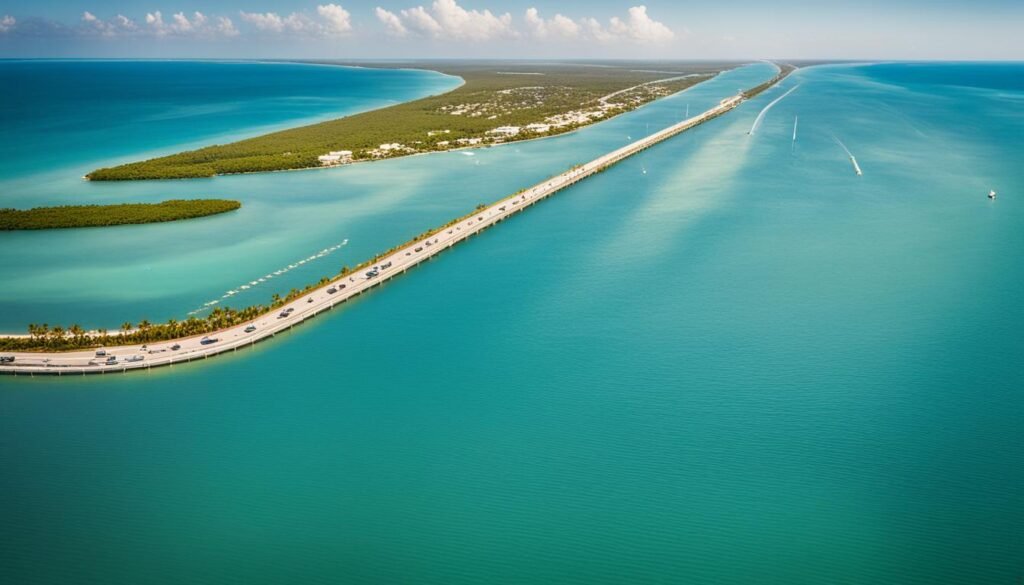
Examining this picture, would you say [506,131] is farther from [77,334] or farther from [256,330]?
[77,334]

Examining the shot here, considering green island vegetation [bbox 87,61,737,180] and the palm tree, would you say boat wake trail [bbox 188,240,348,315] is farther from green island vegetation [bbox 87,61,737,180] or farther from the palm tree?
green island vegetation [bbox 87,61,737,180]

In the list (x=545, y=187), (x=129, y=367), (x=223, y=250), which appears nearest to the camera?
(x=129, y=367)

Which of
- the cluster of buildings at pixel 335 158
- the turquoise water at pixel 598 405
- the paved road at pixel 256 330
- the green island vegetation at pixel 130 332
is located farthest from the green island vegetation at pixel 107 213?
the green island vegetation at pixel 130 332

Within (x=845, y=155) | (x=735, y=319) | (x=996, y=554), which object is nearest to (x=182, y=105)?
(x=845, y=155)

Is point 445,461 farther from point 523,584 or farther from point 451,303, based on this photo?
point 451,303

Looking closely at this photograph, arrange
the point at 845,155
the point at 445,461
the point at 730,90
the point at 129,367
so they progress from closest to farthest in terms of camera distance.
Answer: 1. the point at 445,461
2. the point at 129,367
3. the point at 845,155
4. the point at 730,90

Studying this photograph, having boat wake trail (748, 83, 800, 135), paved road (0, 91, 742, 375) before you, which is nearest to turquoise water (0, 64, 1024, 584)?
paved road (0, 91, 742, 375)

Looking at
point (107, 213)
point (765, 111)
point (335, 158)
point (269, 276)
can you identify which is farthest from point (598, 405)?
point (765, 111)
